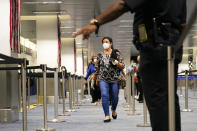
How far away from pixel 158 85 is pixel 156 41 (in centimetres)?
25

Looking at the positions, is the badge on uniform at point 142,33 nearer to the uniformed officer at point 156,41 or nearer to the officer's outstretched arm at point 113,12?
the uniformed officer at point 156,41

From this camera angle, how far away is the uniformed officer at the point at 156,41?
2133mm

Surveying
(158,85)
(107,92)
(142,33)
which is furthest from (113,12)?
(107,92)

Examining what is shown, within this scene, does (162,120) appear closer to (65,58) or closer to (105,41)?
(105,41)

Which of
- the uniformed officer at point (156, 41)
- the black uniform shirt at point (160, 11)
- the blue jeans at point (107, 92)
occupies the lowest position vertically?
the blue jeans at point (107, 92)

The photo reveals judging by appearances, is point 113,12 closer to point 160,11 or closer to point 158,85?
point 160,11

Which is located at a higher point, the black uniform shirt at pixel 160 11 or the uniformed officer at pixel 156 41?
the black uniform shirt at pixel 160 11

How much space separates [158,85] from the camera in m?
2.14

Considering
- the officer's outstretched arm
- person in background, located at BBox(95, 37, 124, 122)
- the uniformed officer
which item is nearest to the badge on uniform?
the uniformed officer

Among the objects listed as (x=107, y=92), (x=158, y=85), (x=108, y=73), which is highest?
(x=108, y=73)

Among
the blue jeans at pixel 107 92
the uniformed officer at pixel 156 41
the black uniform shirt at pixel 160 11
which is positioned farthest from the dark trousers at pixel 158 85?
the blue jeans at pixel 107 92

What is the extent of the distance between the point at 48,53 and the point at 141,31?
1540 cm

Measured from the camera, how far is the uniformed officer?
7.00 ft

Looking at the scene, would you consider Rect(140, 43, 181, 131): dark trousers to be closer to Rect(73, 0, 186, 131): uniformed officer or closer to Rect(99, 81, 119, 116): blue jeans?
Rect(73, 0, 186, 131): uniformed officer
